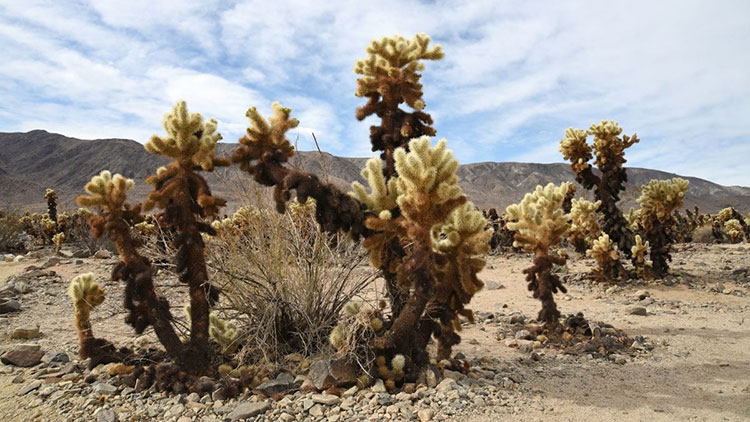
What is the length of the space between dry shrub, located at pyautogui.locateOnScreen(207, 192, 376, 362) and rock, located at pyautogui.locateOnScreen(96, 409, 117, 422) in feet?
3.22

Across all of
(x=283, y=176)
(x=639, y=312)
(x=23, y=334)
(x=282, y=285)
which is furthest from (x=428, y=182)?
(x=639, y=312)

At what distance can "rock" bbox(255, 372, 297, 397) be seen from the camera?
333 centimetres

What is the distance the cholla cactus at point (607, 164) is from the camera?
32.2 ft

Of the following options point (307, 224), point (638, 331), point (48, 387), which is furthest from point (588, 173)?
point (48, 387)

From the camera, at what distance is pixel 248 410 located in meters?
3.07

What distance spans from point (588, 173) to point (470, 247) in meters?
8.05

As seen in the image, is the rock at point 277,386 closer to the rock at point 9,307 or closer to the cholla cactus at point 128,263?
the cholla cactus at point 128,263

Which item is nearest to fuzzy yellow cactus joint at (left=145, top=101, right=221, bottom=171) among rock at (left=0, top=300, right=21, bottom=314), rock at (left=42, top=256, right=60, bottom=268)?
rock at (left=0, top=300, right=21, bottom=314)

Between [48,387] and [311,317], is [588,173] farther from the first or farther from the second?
[48,387]

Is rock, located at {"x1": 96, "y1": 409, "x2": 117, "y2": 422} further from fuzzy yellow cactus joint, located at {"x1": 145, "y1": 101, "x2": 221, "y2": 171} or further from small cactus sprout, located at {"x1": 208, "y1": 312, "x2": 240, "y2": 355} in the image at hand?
fuzzy yellow cactus joint, located at {"x1": 145, "y1": 101, "x2": 221, "y2": 171}

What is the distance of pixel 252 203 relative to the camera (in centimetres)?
439

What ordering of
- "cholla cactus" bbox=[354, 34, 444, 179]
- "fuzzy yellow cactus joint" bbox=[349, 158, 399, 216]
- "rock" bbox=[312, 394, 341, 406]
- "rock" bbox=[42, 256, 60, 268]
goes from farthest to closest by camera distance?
"rock" bbox=[42, 256, 60, 268]
"cholla cactus" bbox=[354, 34, 444, 179]
"fuzzy yellow cactus joint" bbox=[349, 158, 399, 216]
"rock" bbox=[312, 394, 341, 406]

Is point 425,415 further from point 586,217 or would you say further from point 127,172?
point 127,172

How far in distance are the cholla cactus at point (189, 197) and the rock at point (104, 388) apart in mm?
542
